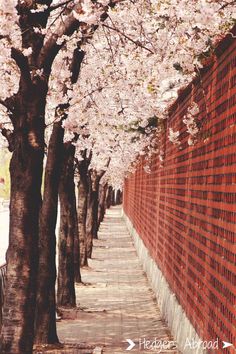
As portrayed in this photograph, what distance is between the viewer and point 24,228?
8312 millimetres

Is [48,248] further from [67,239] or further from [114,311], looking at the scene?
[67,239]

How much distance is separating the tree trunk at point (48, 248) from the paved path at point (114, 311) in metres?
0.84

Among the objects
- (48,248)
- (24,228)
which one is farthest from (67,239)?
(24,228)

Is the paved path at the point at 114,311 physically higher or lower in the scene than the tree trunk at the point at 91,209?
lower

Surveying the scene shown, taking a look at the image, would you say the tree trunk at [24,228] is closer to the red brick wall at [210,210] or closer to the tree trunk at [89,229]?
the red brick wall at [210,210]

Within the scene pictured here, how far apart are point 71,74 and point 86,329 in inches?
186

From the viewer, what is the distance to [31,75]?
27.2ft

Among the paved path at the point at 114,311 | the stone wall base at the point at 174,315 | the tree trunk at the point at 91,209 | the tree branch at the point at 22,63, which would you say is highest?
the tree branch at the point at 22,63

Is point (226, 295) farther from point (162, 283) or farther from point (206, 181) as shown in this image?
point (162, 283)

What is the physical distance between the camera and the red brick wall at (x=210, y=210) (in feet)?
23.9

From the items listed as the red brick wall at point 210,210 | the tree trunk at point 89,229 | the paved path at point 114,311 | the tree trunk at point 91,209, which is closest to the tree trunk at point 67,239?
the paved path at point 114,311

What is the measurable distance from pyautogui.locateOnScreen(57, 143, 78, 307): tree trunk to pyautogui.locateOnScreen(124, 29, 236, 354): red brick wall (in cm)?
325

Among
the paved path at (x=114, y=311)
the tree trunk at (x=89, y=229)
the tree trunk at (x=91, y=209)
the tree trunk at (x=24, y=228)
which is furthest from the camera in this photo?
the tree trunk at (x=91, y=209)

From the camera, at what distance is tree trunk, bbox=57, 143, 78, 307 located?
53.7 ft
